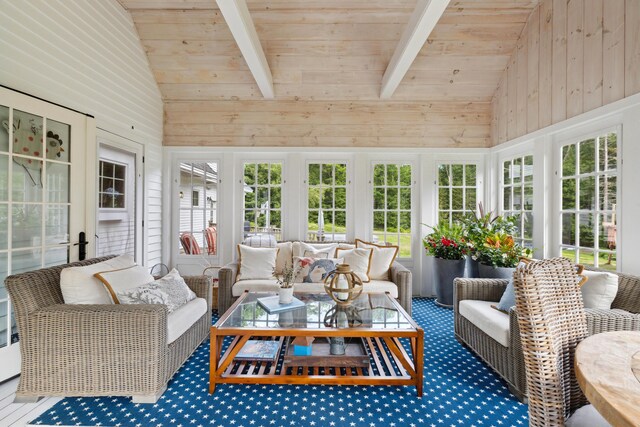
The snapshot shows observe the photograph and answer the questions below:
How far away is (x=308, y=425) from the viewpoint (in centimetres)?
187

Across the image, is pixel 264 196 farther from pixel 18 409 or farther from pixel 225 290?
pixel 18 409

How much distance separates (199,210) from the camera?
15.1ft

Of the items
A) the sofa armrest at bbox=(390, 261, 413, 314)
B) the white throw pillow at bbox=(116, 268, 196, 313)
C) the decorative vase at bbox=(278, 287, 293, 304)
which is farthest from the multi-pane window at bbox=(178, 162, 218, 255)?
the sofa armrest at bbox=(390, 261, 413, 314)

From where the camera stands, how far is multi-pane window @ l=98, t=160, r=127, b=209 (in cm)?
344

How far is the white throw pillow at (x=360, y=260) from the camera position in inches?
145

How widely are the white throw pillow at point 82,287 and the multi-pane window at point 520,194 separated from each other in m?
4.24

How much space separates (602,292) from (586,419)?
147 centimetres

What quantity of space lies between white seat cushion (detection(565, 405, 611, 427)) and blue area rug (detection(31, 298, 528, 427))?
93 cm

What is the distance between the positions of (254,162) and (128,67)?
183 centimetres

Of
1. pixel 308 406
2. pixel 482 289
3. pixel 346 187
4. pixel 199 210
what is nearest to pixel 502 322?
pixel 482 289

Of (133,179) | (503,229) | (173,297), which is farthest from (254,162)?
(503,229)

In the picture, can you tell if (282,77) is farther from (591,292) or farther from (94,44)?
(591,292)

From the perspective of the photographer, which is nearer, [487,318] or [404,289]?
[487,318]

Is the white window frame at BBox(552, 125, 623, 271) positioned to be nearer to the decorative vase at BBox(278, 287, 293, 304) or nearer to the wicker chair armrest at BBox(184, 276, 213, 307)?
the decorative vase at BBox(278, 287, 293, 304)
